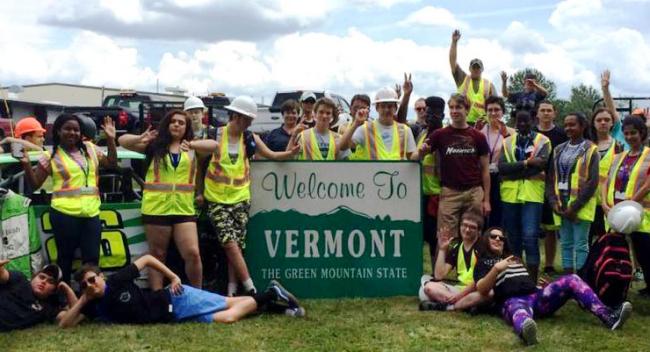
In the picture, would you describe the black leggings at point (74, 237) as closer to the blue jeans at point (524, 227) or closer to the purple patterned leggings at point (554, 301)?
the purple patterned leggings at point (554, 301)

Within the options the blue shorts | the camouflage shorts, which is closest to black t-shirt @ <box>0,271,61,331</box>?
the blue shorts

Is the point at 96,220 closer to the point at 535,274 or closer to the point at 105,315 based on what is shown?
the point at 105,315

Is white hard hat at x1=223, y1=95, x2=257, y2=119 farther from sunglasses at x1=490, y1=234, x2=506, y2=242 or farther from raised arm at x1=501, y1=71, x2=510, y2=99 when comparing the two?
raised arm at x1=501, y1=71, x2=510, y2=99

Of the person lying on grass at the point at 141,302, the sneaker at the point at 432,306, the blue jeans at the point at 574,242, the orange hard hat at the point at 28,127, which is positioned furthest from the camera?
the orange hard hat at the point at 28,127

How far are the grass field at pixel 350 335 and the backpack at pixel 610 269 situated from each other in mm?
250

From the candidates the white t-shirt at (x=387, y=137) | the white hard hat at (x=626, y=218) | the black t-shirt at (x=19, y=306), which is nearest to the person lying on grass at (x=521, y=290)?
the white hard hat at (x=626, y=218)

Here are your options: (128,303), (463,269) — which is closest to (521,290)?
(463,269)

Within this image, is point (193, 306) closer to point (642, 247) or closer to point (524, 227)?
point (524, 227)

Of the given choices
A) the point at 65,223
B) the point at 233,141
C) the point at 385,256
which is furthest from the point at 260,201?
the point at 65,223

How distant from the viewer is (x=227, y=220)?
22.6ft

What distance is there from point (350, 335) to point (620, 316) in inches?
85.3

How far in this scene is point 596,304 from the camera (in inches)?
245

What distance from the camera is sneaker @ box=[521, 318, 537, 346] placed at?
18.7 ft

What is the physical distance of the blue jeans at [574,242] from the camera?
748 centimetres
